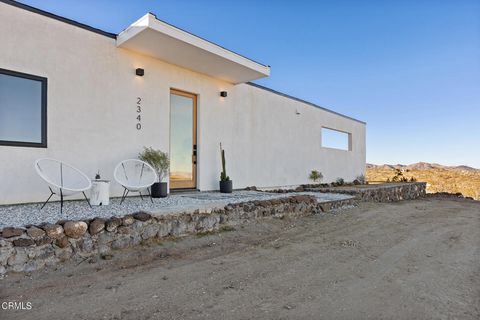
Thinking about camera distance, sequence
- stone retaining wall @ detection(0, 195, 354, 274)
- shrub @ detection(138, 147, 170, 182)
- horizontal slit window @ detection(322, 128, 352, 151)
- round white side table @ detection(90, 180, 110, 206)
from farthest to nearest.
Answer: horizontal slit window @ detection(322, 128, 352, 151) < shrub @ detection(138, 147, 170, 182) < round white side table @ detection(90, 180, 110, 206) < stone retaining wall @ detection(0, 195, 354, 274)

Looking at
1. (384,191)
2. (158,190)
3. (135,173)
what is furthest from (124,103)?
(384,191)

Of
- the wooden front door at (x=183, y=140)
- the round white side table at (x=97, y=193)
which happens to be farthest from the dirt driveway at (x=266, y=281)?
the wooden front door at (x=183, y=140)

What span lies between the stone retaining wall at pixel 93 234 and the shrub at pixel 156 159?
1.81 meters

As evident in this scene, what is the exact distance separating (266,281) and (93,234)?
2.04 m

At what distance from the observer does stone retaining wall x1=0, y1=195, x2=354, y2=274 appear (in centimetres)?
295

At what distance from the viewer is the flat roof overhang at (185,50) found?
5.31 meters

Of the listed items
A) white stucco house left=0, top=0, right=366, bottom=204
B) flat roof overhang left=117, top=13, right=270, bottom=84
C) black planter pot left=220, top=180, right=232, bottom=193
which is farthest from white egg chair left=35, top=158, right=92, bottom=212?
black planter pot left=220, top=180, right=232, bottom=193

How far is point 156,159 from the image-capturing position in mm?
5969

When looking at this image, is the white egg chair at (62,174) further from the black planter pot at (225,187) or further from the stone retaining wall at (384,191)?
the stone retaining wall at (384,191)

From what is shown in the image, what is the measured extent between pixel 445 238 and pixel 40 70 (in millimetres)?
7228

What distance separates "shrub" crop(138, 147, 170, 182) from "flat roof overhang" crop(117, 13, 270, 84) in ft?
6.60

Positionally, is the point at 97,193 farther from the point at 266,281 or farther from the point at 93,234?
the point at 266,281

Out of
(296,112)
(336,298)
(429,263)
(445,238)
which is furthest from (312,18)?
(336,298)

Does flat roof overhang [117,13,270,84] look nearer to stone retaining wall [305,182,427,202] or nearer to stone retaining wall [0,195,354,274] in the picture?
stone retaining wall [0,195,354,274]
